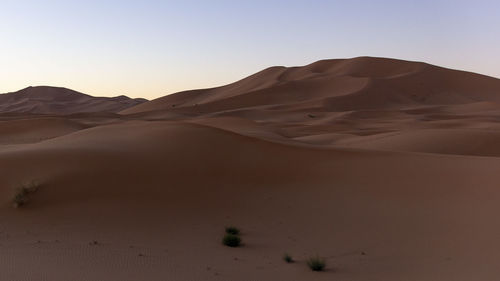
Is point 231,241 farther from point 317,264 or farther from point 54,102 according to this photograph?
point 54,102

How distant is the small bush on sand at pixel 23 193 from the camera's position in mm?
9188

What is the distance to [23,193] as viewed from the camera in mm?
9406

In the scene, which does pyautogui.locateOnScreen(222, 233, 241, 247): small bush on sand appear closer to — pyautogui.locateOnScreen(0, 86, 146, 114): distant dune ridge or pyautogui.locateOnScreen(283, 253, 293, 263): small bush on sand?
pyautogui.locateOnScreen(283, 253, 293, 263): small bush on sand

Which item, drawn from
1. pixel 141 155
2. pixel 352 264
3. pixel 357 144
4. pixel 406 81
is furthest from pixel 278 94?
pixel 352 264

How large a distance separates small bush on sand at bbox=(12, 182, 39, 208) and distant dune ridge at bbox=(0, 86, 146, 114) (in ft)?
283

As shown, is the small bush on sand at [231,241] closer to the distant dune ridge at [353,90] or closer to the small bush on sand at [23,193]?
the small bush on sand at [23,193]

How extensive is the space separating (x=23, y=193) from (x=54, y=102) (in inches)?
4553

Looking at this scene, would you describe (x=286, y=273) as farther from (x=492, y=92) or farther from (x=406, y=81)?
(x=492, y=92)

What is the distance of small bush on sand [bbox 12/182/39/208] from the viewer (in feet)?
30.1

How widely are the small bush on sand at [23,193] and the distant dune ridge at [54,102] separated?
86159mm

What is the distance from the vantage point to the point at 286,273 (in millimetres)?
6629

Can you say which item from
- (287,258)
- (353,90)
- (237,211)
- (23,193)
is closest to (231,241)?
(287,258)

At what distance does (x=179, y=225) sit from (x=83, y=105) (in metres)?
112

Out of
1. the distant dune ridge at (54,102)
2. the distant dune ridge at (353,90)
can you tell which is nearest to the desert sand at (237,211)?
the distant dune ridge at (353,90)
